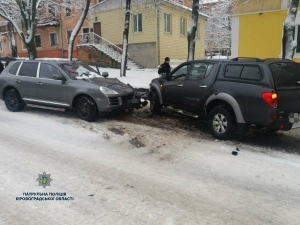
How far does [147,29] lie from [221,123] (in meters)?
19.2

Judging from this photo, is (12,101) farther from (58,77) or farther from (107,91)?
(107,91)

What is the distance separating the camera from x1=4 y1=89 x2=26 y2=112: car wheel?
877 centimetres

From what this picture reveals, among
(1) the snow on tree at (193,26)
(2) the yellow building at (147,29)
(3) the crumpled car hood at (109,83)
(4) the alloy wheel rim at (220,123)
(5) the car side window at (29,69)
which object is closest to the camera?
(4) the alloy wheel rim at (220,123)

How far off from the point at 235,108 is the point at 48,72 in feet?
17.2

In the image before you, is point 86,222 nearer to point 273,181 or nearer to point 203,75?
point 273,181

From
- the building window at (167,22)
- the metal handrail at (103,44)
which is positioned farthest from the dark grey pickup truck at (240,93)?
the building window at (167,22)

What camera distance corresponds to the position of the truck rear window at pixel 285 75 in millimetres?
5465

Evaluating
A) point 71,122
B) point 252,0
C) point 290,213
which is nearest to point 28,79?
point 71,122

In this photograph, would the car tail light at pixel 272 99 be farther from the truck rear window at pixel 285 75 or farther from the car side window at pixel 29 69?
the car side window at pixel 29 69

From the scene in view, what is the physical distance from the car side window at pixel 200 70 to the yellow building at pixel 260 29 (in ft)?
31.1

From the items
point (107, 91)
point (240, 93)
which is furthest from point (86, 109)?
point (240, 93)

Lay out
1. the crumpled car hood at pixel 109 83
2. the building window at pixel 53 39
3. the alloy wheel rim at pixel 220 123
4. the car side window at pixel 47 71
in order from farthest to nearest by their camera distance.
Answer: the building window at pixel 53 39
the car side window at pixel 47 71
the crumpled car hood at pixel 109 83
the alloy wheel rim at pixel 220 123

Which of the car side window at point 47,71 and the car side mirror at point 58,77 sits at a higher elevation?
the car side window at point 47,71

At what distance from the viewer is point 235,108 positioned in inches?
229
